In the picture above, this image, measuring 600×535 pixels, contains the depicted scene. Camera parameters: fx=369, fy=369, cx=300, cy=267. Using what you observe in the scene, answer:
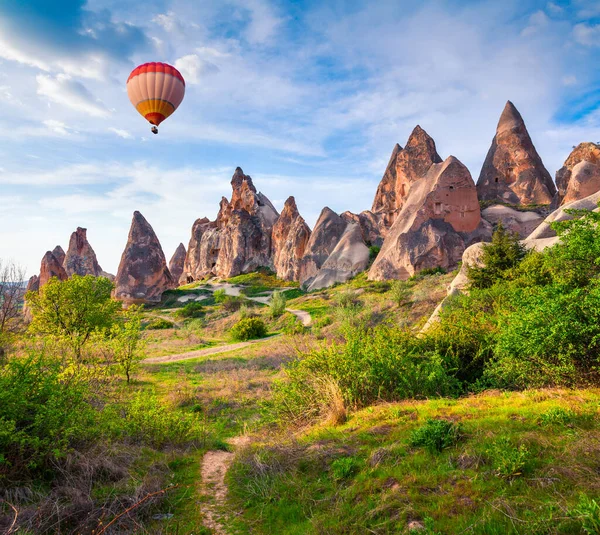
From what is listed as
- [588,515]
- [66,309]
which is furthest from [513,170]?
[588,515]

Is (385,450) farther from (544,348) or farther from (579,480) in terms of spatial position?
(544,348)

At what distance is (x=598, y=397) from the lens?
4984 mm

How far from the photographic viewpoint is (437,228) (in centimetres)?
3103

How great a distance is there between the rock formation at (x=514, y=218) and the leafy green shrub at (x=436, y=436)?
109ft

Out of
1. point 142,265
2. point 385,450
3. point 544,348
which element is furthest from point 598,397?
point 142,265

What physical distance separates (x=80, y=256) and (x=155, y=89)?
50904 millimetres

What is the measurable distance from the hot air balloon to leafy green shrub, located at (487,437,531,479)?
18.0 m

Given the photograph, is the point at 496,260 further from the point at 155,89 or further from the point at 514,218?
the point at 514,218

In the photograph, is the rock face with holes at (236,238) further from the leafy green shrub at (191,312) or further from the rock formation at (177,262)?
the leafy green shrub at (191,312)

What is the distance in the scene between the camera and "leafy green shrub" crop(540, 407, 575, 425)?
14.3 ft

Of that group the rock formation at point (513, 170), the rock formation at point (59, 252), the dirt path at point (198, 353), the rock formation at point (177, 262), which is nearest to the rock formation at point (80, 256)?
the rock formation at point (59, 252)

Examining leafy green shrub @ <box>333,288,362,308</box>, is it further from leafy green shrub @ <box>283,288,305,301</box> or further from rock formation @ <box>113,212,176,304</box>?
rock formation @ <box>113,212,176,304</box>

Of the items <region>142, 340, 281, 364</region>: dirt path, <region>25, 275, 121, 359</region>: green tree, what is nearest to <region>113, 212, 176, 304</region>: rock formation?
<region>142, 340, 281, 364</region>: dirt path

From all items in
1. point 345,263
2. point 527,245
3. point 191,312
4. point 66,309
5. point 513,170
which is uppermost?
point 513,170
